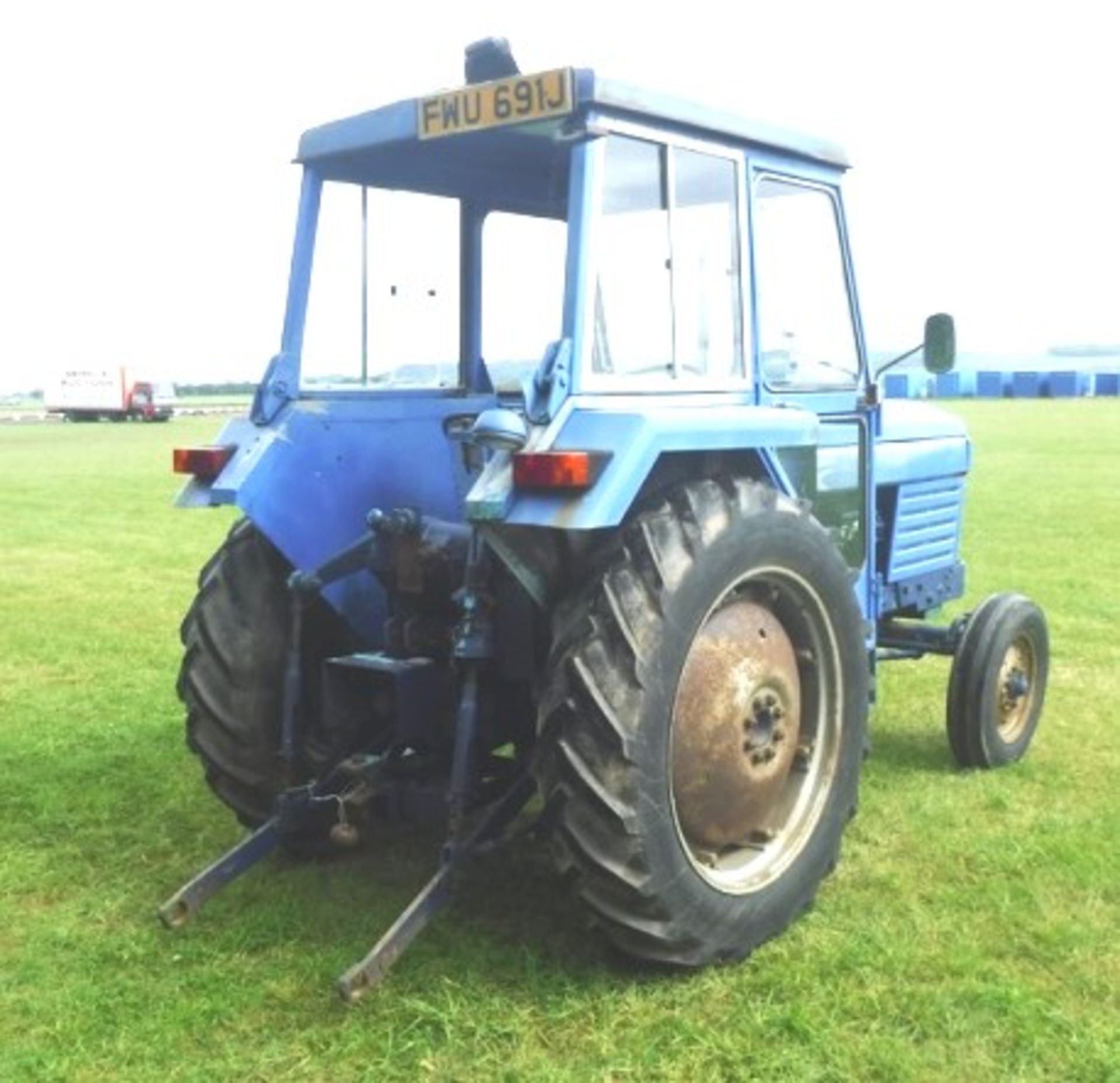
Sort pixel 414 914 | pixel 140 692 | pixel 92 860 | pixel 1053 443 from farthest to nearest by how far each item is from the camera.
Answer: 1. pixel 1053 443
2. pixel 140 692
3. pixel 92 860
4. pixel 414 914

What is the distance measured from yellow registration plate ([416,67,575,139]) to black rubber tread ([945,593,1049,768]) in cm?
304

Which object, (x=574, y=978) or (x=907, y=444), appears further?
(x=907, y=444)

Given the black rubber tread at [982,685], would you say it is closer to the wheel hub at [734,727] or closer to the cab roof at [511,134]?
the wheel hub at [734,727]

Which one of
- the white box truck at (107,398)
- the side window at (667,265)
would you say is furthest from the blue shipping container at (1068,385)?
the side window at (667,265)

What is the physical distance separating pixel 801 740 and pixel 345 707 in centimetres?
148

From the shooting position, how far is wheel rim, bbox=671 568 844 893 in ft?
12.7

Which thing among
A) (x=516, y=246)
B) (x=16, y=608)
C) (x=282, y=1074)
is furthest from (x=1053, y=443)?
(x=282, y=1074)

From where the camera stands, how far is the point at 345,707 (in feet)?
Answer: 14.8

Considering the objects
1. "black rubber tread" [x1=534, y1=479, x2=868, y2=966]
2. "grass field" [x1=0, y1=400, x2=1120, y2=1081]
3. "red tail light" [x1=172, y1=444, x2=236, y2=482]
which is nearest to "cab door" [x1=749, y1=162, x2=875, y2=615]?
"black rubber tread" [x1=534, y1=479, x2=868, y2=966]

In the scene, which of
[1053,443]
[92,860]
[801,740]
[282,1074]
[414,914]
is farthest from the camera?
[1053,443]

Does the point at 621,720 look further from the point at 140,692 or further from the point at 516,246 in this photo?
the point at 140,692

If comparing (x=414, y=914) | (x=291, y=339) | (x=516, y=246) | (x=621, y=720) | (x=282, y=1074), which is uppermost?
(x=516, y=246)

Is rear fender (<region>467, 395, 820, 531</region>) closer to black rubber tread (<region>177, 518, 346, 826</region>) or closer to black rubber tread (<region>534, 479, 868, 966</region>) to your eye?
black rubber tread (<region>534, 479, 868, 966</region>)

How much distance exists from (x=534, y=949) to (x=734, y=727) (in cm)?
86
